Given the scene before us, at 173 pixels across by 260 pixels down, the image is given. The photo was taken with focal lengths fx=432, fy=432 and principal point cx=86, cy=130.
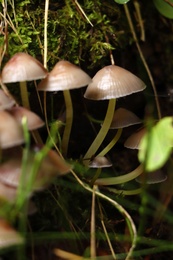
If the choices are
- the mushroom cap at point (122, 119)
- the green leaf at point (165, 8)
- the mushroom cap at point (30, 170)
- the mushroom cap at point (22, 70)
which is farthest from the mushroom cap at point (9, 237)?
the green leaf at point (165, 8)

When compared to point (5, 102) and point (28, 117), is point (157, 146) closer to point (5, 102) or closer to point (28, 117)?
point (28, 117)

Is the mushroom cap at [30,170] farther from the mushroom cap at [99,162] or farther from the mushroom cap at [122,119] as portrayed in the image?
the mushroom cap at [122,119]

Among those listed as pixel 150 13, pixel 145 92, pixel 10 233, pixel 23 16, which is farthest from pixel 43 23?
pixel 10 233

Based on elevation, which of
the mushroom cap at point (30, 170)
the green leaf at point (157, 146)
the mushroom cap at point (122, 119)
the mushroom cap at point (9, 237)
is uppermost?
the green leaf at point (157, 146)

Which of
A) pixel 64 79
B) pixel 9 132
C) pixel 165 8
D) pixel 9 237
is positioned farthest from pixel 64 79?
pixel 165 8

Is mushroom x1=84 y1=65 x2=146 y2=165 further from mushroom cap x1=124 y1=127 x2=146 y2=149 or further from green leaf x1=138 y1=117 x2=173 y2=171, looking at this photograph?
green leaf x1=138 y1=117 x2=173 y2=171

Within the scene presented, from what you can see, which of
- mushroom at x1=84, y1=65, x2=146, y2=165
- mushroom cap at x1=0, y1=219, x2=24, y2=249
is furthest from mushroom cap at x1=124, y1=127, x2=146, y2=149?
mushroom cap at x1=0, y1=219, x2=24, y2=249

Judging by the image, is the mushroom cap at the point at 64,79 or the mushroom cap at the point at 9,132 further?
the mushroom cap at the point at 64,79
